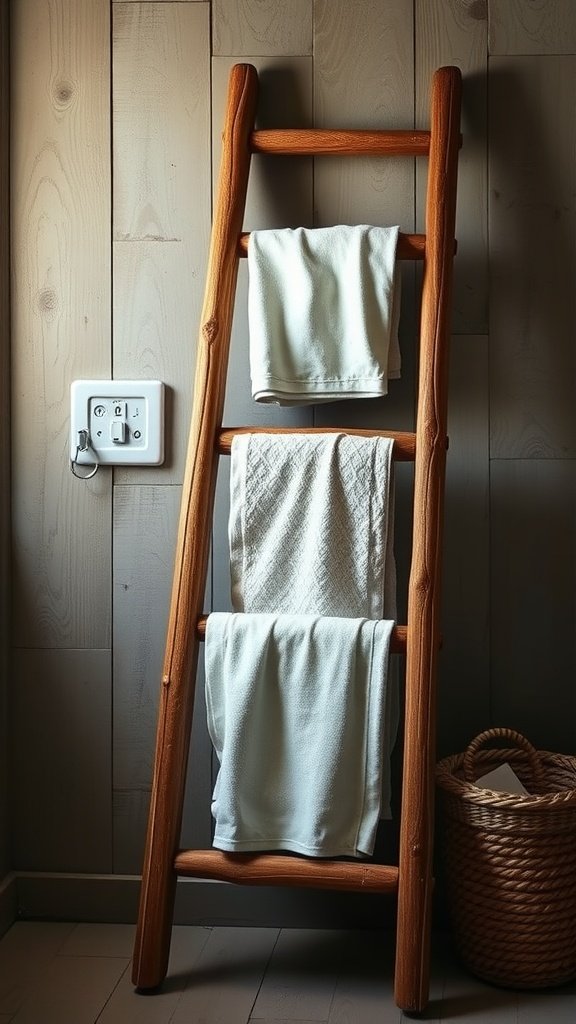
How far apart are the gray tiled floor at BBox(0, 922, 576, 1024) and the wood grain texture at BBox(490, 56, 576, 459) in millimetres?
741

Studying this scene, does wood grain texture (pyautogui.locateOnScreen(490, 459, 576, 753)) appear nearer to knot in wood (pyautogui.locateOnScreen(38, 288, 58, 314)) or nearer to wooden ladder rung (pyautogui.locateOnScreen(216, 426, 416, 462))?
wooden ladder rung (pyautogui.locateOnScreen(216, 426, 416, 462))

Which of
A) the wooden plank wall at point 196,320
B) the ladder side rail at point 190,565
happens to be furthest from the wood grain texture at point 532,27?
the ladder side rail at point 190,565

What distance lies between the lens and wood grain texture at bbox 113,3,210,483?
59.5 inches

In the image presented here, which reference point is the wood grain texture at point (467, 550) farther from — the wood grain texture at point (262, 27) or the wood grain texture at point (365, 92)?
the wood grain texture at point (262, 27)

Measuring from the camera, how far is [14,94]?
1.53m

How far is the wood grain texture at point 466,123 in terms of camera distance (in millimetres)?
1479

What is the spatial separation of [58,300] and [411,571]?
2.25ft

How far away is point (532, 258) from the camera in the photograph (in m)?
1.48

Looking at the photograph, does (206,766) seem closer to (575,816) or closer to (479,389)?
(575,816)

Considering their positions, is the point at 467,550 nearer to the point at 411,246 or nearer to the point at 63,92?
the point at 411,246

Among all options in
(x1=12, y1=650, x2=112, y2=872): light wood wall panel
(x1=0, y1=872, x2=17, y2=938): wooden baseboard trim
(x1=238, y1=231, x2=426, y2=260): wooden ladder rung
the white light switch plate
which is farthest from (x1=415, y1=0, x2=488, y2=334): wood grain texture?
(x1=0, y1=872, x2=17, y2=938): wooden baseboard trim

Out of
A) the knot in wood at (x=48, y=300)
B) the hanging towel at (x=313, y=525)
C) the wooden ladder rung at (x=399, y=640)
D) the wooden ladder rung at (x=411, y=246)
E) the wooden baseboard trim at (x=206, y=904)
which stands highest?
the wooden ladder rung at (x=411, y=246)

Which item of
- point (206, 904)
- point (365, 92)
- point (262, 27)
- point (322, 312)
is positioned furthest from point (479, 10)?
point (206, 904)

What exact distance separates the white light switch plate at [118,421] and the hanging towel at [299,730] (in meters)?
0.32
